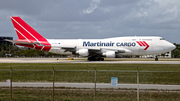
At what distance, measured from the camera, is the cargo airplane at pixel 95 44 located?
48.5 metres

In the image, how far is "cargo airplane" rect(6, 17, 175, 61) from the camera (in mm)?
48469

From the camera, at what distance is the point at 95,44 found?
50.6 meters

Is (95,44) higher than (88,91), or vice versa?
(95,44)

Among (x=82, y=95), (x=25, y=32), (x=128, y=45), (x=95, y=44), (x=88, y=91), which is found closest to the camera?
(x=82, y=95)

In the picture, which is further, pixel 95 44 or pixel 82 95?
pixel 95 44

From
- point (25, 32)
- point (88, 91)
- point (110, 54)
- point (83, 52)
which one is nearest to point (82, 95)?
point (88, 91)

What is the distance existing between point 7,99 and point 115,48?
124 feet

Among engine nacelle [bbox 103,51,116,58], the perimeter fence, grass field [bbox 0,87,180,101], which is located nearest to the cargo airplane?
engine nacelle [bbox 103,51,116,58]

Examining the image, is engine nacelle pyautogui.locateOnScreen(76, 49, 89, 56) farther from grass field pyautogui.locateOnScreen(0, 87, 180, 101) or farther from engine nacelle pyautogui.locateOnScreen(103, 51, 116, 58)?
grass field pyautogui.locateOnScreen(0, 87, 180, 101)

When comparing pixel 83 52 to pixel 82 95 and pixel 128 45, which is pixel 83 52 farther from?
pixel 82 95

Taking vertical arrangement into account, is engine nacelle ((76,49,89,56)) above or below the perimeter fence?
above

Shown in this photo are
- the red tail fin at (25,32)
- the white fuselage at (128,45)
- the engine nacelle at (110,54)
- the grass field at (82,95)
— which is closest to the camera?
the grass field at (82,95)

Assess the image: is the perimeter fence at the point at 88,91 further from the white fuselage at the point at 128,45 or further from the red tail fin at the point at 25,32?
the red tail fin at the point at 25,32

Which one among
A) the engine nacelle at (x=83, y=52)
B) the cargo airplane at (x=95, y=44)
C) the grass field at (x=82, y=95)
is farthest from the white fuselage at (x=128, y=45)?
the grass field at (x=82, y=95)
